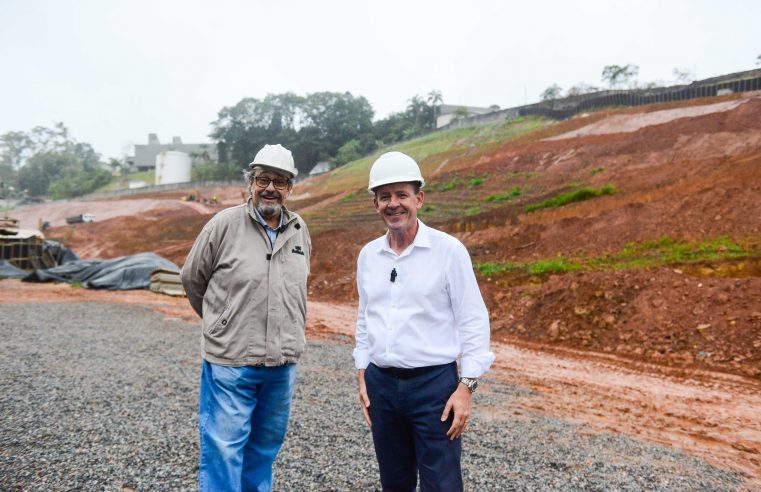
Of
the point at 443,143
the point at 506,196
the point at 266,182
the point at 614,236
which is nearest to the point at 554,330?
the point at 614,236

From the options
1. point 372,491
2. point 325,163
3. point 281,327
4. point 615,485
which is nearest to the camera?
point 281,327

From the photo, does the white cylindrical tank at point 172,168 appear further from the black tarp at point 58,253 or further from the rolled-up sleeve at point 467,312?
the rolled-up sleeve at point 467,312

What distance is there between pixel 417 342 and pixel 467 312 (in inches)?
10.6

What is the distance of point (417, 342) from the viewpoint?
2.40 metres

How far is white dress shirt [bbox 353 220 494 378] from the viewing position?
2.39 m

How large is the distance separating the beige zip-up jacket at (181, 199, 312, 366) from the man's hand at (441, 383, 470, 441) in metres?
0.99

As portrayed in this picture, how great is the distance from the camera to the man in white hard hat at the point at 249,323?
2818 millimetres

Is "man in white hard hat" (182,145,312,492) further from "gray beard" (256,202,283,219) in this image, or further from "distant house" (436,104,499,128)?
"distant house" (436,104,499,128)

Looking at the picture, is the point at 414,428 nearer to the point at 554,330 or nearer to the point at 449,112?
the point at 554,330

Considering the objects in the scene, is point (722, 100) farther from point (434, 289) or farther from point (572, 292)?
point (434, 289)

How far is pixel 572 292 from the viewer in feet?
39.5

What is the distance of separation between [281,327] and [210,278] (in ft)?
1.71

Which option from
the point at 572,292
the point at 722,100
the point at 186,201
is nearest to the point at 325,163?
the point at 186,201

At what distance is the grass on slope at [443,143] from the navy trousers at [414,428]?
118 feet
